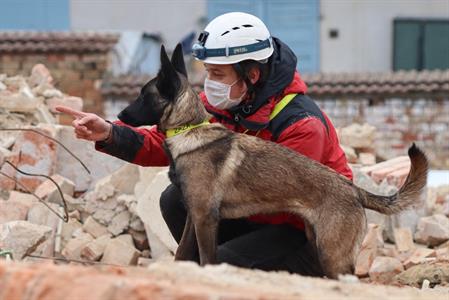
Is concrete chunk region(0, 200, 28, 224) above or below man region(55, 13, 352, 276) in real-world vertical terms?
below

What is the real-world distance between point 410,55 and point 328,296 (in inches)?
728

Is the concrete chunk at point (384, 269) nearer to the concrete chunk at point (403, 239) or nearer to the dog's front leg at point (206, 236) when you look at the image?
the concrete chunk at point (403, 239)

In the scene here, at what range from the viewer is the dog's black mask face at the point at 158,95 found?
5059 mm

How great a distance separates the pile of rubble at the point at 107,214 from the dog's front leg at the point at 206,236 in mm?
2098

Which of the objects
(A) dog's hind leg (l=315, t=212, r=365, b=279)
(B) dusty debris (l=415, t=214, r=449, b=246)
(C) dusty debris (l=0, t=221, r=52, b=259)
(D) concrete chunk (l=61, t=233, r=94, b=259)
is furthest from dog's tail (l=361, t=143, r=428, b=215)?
(B) dusty debris (l=415, t=214, r=449, b=246)

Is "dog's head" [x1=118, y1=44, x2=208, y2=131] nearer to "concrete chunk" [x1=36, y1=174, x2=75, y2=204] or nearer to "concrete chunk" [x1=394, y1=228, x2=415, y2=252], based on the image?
"concrete chunk" [x1=36, y1=174, x2=75, y2=204]

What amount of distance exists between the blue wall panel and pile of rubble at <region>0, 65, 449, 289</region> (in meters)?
12.2

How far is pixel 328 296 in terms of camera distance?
3549 millimetres

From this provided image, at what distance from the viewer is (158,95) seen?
16.8 ft

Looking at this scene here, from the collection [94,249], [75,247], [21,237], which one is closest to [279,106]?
[21,237]

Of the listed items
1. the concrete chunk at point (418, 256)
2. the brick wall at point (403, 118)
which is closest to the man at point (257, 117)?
the concrete chunk at point (418, 256)

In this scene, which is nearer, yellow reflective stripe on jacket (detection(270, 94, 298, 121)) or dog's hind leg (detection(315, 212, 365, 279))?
dog's hind leg (detection(315, 212, 365, 279))

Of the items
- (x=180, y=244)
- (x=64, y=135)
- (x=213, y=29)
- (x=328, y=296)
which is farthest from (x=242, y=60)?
(x=64, y=135)

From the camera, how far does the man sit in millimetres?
5223
